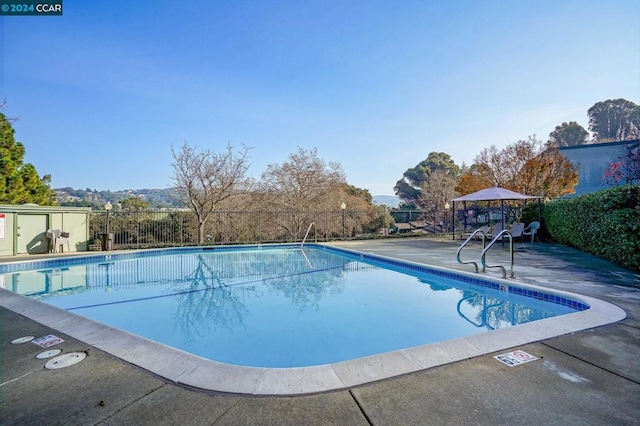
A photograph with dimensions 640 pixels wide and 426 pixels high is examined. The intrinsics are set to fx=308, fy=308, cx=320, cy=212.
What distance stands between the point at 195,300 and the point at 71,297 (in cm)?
233

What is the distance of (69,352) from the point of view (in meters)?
2.56

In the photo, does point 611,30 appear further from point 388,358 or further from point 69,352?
point 69,352

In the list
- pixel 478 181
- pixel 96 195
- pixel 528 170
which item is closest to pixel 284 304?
pixel 478 181

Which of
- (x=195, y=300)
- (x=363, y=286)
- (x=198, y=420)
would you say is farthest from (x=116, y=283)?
(x=198, y=420)

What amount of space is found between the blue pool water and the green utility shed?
6.06 feet

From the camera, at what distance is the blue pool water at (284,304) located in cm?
375

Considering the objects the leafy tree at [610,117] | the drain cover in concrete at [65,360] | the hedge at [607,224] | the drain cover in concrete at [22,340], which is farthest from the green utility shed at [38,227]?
the leafy tree at [610,117]

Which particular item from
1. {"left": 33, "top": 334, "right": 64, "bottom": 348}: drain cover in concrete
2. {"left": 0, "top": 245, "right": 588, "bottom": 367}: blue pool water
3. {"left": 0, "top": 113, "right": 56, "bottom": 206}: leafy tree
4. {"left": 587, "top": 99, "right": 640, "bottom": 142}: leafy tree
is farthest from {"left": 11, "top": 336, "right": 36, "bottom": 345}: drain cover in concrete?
{"left": 587, "top": 99, "right": 640, "bottom": 142}: leafy tree

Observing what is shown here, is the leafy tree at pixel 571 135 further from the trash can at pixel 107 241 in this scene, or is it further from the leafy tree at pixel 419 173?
the trash can at pixel 107 241

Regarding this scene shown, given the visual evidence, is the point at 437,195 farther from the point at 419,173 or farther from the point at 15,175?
the point at 15,175

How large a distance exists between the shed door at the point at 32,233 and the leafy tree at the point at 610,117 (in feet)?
149

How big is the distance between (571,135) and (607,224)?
127ft

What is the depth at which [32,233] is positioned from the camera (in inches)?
369

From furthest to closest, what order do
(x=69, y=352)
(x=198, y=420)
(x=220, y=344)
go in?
1. (x=220, y=344)
2. (x=69, y=352)
3. (x=198, y=420)
